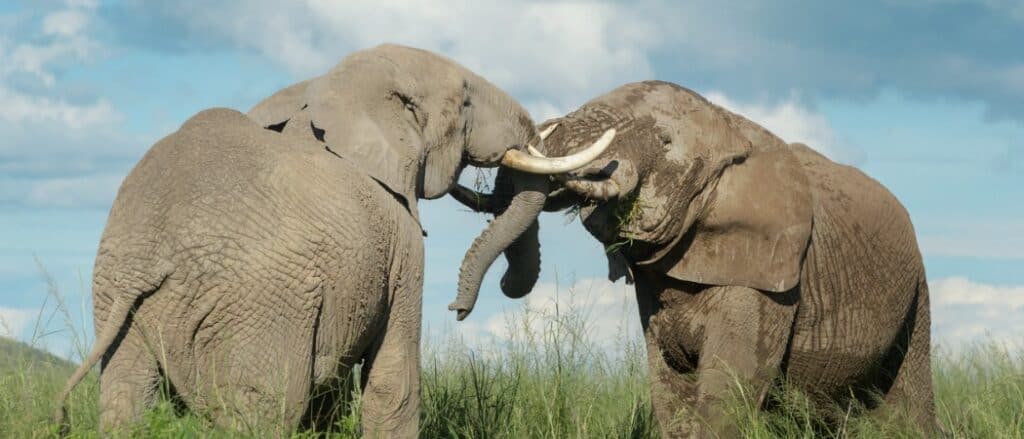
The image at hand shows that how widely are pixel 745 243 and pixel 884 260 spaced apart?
137 centimetres

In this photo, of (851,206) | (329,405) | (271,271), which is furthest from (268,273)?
(851,206)

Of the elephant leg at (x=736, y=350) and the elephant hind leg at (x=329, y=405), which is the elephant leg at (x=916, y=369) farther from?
→ the elephant hind leg at (x=329, y=405)

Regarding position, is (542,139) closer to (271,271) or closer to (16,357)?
(271,271)

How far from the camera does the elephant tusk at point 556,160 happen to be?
820 cm

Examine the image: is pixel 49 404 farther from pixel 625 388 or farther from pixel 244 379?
pixel 625 388

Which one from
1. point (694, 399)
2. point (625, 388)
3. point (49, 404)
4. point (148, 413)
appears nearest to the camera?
point (148, 413)

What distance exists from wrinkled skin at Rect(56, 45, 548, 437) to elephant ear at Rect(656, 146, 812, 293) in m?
1.75

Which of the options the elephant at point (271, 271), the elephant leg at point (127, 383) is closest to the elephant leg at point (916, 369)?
the elephant at point (271, 271)

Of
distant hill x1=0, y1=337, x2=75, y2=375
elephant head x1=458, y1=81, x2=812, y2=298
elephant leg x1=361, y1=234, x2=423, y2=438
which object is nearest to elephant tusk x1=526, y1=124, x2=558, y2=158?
elephant head x1=458, y1=81, x2=812, y2=298

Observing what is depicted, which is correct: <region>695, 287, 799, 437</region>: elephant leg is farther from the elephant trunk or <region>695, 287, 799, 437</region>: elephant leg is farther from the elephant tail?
the elephant tail

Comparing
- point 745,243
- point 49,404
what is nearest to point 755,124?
point 745,243

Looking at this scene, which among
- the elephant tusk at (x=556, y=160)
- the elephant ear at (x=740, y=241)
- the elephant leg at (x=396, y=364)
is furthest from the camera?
the elephant ear at (x=740, y=241)

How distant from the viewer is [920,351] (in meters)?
9.77

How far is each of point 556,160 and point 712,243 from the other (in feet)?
3.30
